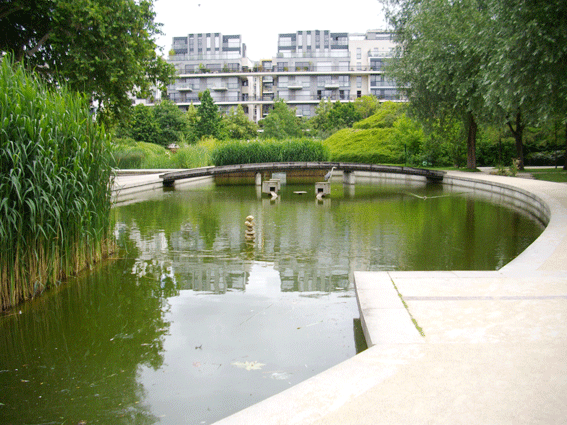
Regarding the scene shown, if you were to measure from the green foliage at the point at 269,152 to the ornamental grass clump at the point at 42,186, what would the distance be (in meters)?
21.3

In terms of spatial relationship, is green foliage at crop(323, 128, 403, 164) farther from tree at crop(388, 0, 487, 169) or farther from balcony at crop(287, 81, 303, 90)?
balcony at crop(287, 81, 303, 90)

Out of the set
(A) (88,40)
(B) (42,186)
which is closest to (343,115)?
(A) (88,40)

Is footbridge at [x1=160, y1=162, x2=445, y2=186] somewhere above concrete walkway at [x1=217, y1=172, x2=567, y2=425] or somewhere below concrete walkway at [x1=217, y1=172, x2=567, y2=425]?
above

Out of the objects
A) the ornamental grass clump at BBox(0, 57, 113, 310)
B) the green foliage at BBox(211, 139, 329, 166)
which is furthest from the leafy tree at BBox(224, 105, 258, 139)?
the ornamental grass clump at BBox(0, 57, 113, 310)

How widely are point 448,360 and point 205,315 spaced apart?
287 centimetres

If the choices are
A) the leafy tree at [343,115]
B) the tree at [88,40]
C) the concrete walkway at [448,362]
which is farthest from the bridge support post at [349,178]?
the leafy tree at [343,115]

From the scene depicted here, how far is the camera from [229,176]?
31.6m

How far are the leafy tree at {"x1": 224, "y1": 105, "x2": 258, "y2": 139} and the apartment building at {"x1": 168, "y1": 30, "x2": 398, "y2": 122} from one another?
53.5ft

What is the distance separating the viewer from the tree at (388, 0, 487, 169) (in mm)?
19812

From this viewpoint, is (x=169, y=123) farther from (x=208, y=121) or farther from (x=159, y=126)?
(x=208, y=121)

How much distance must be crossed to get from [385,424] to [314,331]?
2372 millimetres

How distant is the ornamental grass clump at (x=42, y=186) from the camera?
5.49 metres

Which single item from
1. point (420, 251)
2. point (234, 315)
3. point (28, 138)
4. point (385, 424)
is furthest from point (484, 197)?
point (385, 424)

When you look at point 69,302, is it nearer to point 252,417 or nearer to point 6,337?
point 6,337
